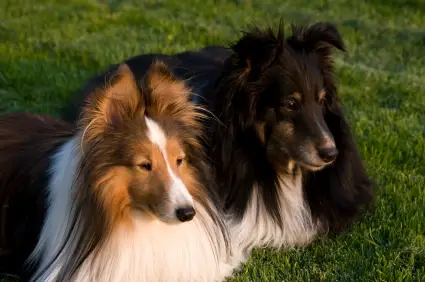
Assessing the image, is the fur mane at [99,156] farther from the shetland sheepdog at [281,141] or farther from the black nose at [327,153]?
the black nose at [327,153]

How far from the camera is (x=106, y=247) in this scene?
11.0ft

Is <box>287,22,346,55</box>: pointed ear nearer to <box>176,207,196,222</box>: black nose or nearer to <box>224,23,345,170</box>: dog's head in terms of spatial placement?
<box>224,23,345,170</box>: dog's head

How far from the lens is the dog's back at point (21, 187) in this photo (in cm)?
384

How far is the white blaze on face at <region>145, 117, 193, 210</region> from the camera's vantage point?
3.19m

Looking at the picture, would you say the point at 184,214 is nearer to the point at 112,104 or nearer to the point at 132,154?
the point at 132,154

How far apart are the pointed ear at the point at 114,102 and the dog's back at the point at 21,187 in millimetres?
736

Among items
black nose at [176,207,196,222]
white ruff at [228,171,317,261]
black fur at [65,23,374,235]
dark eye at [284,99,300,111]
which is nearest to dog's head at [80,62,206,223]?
black nose at [176,207,196,222]

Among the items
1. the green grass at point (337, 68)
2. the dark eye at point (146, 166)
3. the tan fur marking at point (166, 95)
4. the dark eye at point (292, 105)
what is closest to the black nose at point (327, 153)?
the dark eye at point (292, 105)

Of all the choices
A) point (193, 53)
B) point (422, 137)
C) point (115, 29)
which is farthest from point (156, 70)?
point (115, 29)

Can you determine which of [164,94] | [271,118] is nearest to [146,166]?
[164,94]

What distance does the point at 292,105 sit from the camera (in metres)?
3.98

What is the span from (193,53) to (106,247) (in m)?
2.55

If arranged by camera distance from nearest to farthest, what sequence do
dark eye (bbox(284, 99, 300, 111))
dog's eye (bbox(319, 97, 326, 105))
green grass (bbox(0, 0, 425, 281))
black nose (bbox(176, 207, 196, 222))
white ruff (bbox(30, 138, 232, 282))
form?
black nose (bbox(176, 207, 196, 222)) < white ruff (bbox(30, 138, 232, 282)) < dark eye (bbox(284, 99, 300, 111)) < dog's eye (bbox(319, 97, 326, 105)) < green grass (bbox(0, 0, 425, 281))

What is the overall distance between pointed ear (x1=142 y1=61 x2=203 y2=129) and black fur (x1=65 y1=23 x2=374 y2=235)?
57cm
